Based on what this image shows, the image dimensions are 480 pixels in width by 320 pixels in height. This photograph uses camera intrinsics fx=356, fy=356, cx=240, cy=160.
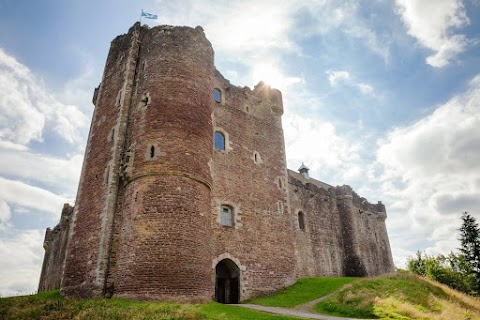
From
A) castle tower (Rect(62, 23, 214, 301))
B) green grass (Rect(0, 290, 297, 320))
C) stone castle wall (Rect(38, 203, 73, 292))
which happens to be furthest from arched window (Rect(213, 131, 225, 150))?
stone castle wall (Rect(38, 203, 73, 292))

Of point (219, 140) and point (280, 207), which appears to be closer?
point (219, 140)

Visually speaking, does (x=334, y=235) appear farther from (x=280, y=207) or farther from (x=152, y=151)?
(x=152, y=151)

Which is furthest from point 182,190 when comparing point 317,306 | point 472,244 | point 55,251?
point 472,244

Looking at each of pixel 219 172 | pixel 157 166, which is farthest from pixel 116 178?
pixel 219 172

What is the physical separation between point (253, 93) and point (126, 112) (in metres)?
10.3

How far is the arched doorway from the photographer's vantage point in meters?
18.8

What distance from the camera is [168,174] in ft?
51.2

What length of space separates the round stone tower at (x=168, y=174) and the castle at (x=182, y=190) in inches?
1.9

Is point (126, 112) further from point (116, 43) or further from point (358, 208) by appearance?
point (358, 208)

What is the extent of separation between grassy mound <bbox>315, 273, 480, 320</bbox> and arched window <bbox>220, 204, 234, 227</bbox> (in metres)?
6.22

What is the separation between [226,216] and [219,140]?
4708 mm

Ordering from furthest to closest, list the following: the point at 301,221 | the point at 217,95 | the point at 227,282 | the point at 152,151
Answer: the point at 301,221 < the point at 217,95 < the point at 227,282 < the point at 152,151

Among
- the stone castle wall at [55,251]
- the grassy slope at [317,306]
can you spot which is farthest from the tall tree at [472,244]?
the stone castle wall at [55,251]

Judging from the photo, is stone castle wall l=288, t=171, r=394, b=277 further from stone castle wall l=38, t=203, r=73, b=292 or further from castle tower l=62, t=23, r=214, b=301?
stone castle wall l=38, t=203, r=73, b=292
